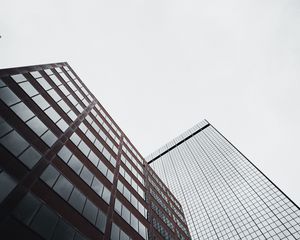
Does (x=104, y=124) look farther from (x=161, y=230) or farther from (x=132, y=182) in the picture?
(x=161, y=230)

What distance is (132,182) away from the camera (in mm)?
32844

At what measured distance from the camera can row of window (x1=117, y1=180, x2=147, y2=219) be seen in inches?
1091

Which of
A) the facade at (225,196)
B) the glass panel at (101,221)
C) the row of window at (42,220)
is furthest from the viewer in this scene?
the facade at (225,196)

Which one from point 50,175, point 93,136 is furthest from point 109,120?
point 50,175

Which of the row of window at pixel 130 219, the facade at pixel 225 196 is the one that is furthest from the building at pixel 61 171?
the facade at pixel 225 196

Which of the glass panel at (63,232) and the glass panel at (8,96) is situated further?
the glass panel at (8,96)

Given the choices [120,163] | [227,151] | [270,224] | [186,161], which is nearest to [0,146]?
[120,163]

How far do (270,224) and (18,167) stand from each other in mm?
73342

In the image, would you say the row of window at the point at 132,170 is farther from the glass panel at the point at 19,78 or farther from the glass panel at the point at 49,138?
the glass panel at the point at 19,78

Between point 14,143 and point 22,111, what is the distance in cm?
392

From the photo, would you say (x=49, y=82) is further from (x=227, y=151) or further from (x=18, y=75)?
(x=227, y=151)

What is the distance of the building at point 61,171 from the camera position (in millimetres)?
14383

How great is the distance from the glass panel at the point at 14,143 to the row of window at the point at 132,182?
624 inches

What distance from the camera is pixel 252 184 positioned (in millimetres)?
82938
